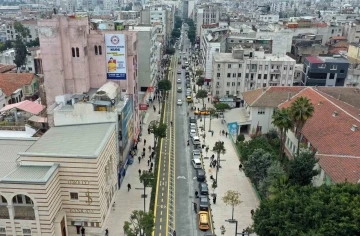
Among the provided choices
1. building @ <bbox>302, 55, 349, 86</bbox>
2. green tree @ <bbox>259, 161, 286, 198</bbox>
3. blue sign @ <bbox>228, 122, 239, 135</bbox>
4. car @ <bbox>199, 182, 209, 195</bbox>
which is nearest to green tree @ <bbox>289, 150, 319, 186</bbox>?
green tree @ <bbox>259, 161, 286, 198</bbox>

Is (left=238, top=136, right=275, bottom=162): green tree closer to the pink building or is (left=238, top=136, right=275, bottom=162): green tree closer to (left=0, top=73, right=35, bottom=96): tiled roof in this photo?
the pink building

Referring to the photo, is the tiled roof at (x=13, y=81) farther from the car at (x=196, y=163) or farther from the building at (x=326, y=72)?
the building at (x=326, y=72)

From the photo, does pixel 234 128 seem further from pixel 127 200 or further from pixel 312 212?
pixel 312 212

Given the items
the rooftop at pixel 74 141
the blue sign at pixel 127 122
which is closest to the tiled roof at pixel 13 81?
the blue sign at pixel 127 122

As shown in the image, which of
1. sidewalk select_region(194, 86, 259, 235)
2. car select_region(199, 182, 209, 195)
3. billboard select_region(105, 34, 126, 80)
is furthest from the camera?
billboard select_region(105, 34, 126, 80)

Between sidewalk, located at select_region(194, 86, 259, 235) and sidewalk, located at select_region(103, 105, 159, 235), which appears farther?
sidewalk, located at select_region(194, 86, 259, 235)

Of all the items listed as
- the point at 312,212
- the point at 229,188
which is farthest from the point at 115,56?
the point at 312,212

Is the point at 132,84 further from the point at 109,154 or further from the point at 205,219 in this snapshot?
the point at 205,219
